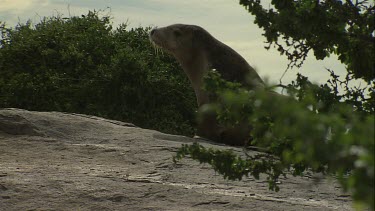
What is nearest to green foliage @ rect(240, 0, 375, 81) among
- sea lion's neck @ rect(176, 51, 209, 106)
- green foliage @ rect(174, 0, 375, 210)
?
green foliage @ rect(174, 0, 375, 210)

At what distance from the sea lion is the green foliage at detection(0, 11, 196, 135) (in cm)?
272

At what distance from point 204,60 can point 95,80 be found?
3856 mm

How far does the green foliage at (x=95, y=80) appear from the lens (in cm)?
1266

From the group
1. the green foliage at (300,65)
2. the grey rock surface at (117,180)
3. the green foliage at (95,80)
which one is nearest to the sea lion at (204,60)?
the grey rock surface at (117,180)

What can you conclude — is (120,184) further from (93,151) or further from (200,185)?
(93,151)

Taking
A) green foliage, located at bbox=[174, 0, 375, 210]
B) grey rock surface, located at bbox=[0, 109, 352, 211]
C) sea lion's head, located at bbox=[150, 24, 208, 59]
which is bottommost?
grey rock surface, located at bbox=[0, 109, 352, 211]

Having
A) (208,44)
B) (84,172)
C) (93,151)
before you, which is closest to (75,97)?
(208,44)

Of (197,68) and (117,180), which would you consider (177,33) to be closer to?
(197,68)

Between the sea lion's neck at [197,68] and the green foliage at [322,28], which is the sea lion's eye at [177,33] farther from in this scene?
the green foliage at [322,28]

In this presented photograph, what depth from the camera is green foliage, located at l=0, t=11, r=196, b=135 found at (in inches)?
498

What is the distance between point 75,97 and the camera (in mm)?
12836

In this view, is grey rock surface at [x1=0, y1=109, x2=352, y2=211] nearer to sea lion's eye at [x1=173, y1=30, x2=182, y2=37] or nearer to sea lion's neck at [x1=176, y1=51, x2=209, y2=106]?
sea lion's neck at [x1=176, y1=51, x2=209, y2=106]

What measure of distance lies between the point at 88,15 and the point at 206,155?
12.0 metres

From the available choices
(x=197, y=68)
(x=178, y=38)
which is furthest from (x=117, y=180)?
(x=178, y=38)
